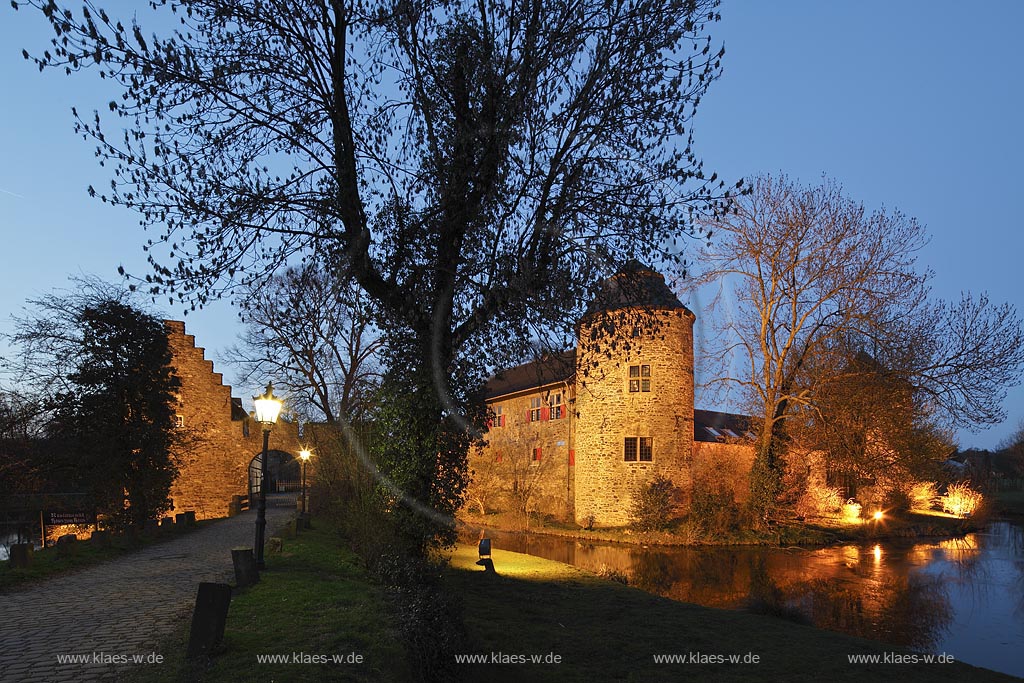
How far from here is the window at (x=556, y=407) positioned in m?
29.2

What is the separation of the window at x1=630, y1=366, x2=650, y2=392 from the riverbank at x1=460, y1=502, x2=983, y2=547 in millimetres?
5429

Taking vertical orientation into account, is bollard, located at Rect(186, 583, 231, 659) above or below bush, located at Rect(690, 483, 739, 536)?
Result: above

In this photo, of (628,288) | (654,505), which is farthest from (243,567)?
(654,505)

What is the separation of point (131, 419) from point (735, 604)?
14257 mm

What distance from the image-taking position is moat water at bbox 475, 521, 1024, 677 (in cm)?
1123

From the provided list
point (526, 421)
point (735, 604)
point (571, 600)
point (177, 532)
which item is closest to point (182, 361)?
point (177, 532)

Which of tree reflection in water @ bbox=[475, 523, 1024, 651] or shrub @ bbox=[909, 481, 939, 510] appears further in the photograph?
shrub @ bbox=[909, 481, 939, 510]

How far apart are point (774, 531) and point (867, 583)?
27.7 feet

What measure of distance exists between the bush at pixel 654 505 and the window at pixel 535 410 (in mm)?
7553

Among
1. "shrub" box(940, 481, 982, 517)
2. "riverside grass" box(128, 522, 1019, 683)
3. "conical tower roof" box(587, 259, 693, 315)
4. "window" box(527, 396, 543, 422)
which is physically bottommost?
"shrub" box(940, 481, 982, 517)

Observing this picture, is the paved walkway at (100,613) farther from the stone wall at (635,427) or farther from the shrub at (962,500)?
the shrub at (962,500)

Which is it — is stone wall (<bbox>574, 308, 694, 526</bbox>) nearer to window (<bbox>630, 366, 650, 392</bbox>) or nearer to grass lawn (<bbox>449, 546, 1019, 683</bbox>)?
window (<bbox>630, 366, 650, 392</bbox>)

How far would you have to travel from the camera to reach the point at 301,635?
6.40 m

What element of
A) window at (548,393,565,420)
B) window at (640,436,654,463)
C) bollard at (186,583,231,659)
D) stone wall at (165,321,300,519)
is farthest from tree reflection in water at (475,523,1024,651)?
stone wall at (165,321,300,519)
